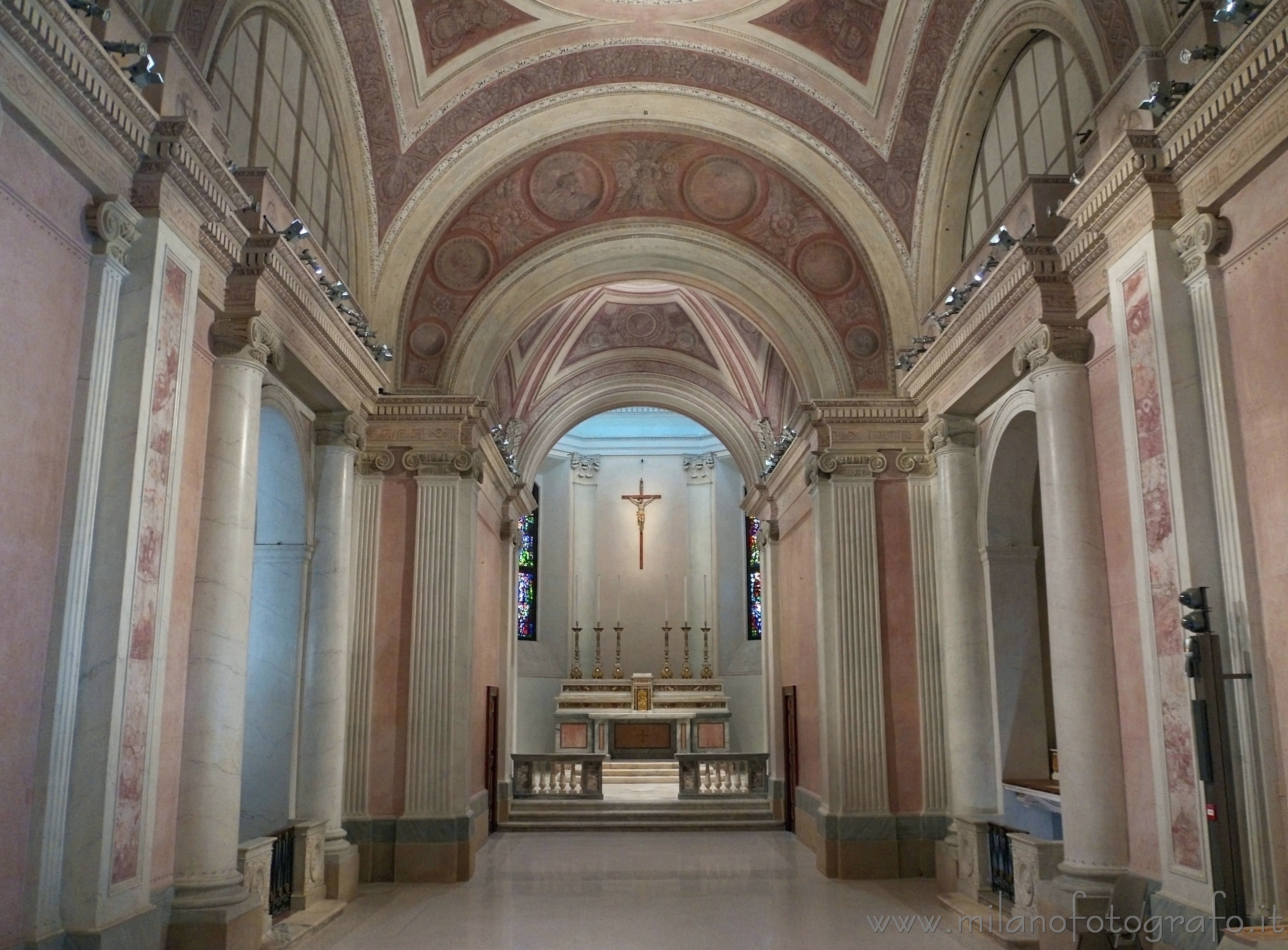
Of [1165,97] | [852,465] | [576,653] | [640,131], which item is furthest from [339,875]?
[576,653]

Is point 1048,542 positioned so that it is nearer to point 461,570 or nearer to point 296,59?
point 461,570

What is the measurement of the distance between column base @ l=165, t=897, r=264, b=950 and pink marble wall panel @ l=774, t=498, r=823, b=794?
7357 mm

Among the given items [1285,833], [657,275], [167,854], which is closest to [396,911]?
[167,854]

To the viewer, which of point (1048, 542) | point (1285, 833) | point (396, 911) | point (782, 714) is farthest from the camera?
point (782, 714)

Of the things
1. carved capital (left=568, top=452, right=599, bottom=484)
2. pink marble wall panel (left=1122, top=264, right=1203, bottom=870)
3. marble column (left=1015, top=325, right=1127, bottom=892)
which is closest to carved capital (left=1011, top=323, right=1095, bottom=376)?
marble column (left=1015, top=325, right=1127, bottom=892)

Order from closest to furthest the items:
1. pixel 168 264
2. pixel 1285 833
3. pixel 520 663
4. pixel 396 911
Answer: pixel 1285 833 → pixel 168 264 → pixel 396 911 → pixel 520 663

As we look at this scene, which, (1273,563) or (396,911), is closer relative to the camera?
(1273,563)

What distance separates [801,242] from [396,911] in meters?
8.54

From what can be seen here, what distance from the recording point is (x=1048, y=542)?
25.4 ft

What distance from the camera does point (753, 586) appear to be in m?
24.6

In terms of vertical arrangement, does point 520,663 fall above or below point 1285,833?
above

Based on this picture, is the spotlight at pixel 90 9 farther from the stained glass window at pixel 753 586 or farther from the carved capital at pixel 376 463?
the stained glass window at pixel 753 586

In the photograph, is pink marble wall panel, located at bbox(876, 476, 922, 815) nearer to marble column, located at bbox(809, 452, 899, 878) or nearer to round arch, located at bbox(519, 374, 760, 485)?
marble column, located at bbox(809, 452, 899, 878)

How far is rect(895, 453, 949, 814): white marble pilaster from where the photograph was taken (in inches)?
448
